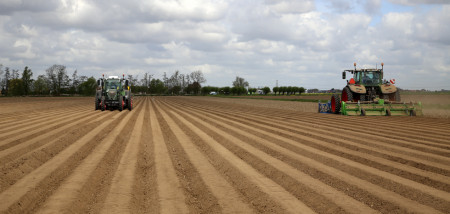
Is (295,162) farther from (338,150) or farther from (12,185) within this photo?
(12,185)

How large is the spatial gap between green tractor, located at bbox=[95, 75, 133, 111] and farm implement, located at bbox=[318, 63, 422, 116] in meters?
10.1

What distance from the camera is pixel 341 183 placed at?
4512mm

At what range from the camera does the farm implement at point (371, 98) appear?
15.1m

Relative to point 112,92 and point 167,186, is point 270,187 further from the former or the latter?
point 112,92

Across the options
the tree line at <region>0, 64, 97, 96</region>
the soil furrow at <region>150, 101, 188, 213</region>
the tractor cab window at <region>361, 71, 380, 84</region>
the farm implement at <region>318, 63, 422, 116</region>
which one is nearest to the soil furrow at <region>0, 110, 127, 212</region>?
the soil furrow at <region>150, 101, 188, 213</region>

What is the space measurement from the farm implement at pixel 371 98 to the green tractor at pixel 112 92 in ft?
33.2

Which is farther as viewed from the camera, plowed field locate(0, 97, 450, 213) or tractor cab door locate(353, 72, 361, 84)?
tractor cab door locate(353, 72, 361, 84)

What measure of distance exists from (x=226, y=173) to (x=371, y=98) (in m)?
12.7

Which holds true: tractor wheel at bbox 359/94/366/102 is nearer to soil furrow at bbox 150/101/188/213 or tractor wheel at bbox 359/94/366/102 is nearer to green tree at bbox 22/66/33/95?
soil furrow at bbox 150/101/188/213

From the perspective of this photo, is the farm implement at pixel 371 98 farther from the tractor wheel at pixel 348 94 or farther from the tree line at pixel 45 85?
the tree line at pixel 45 85

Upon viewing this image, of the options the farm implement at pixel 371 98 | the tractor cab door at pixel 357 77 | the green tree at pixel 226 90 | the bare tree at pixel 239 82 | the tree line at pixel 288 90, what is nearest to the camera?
the farm implement at pixel 371 98

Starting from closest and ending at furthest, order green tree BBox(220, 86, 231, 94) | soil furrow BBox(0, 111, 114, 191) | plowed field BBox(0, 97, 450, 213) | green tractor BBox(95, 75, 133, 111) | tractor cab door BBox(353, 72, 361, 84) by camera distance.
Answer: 1. plowed field BBox(0, 97, 450, 213)
2. soil furrow BBox(0, 111, 114, 191)
3. tractor cab door BBox(353, 72, 361, 84)
4. green tractor BBox(95, 75, 133, 111)
5. green tree BBox(220, 86, 231, 94)

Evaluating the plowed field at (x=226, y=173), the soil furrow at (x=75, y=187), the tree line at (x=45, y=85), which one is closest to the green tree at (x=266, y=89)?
the tree line at (x=45, y=85)

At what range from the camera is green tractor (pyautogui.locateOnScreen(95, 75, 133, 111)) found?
18469mm
